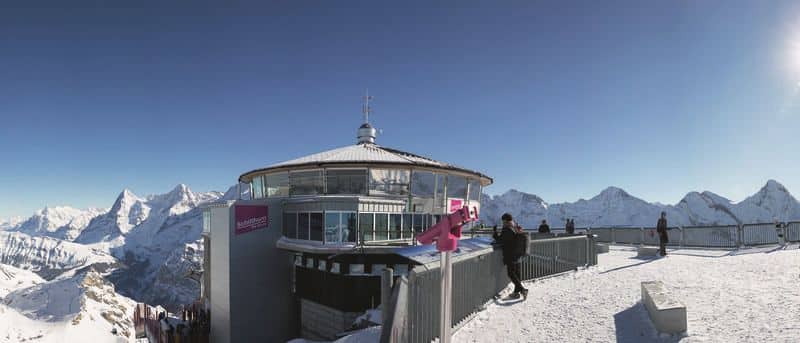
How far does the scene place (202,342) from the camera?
23.5 meters

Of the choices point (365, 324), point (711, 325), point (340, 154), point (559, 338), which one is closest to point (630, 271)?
point (711, 325)

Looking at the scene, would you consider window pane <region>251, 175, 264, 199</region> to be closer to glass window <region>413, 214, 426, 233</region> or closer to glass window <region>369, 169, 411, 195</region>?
glass window <region>369, 169, 411, 195</region>

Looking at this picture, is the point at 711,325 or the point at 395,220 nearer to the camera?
the point at 711,325

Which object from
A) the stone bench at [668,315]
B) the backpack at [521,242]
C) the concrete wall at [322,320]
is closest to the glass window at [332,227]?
the concrete wall at [322,320]

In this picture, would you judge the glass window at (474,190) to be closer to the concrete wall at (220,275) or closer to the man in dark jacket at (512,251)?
the concrete wall at (220,275)

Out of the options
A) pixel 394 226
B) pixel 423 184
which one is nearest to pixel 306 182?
pixel 394 226

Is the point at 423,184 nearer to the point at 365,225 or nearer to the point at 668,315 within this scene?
the point at 365,225

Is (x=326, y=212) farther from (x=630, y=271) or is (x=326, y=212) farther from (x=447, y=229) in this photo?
(x=447, y=229)

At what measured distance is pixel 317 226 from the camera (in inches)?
782

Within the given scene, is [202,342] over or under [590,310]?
under

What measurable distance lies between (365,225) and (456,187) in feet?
26.5

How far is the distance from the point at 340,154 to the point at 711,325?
1933 centimetres

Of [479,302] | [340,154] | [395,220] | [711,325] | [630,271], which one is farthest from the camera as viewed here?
[340,154]

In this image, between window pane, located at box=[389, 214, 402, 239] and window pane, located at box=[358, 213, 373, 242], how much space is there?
128 centimetres
